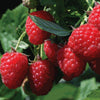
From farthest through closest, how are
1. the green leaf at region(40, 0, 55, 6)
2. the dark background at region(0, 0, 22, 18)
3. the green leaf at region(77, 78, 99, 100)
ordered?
the green leaf at region(77, 78, 99, 100) → the dark background at region(0, 0, 22, 18) → the green leaf at region(40, 0, 55, 6)

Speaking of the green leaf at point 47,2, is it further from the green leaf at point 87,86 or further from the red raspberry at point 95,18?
the green leaf at point 87,86

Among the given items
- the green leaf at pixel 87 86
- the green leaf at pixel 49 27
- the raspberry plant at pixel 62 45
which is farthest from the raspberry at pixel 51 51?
the green leaf at pixel 87 86

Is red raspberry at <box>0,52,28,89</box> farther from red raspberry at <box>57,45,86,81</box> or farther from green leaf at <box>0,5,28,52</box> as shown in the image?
green leaf at <box>0,5,28,52</box>

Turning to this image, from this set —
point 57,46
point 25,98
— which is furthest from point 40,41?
point 25,98

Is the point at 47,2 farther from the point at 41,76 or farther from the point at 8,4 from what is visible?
the point at 8,4

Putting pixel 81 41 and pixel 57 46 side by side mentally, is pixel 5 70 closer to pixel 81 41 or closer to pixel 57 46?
pixel 57 46

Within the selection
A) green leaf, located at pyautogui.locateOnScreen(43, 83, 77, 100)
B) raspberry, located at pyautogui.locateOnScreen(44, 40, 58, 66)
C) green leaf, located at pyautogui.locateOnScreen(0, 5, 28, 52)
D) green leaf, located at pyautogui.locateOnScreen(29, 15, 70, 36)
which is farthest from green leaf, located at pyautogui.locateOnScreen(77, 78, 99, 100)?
green leaf, located at pyautogui.locateOnScreen(29, 15, 70, 36)
